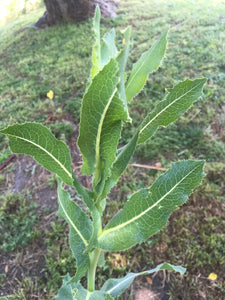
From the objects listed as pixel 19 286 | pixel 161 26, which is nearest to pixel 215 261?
pixel 19 286

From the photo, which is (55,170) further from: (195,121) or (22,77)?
(22,77)

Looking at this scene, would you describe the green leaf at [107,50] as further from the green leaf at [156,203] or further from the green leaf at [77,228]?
the green leaf at [77,228]

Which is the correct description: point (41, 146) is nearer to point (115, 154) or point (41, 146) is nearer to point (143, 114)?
point (115, 154)

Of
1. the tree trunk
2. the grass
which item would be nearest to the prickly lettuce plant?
the grass

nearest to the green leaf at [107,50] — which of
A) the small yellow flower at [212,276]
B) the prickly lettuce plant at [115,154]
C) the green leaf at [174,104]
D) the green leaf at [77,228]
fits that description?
the prickly lettuce plant at [115,154]

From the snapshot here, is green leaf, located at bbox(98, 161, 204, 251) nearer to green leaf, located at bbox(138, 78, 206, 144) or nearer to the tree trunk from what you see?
green leaf, located at bbox(138, 78, 206, 144)

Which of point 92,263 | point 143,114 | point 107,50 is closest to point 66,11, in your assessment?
point 143,114
